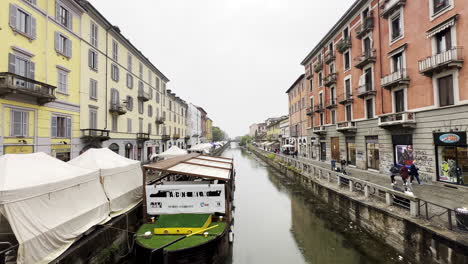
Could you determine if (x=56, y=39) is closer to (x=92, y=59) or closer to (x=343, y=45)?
(x=92, y=59)

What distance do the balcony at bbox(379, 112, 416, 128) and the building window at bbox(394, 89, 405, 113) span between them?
0.78m

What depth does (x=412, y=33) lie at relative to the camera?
13.0 m

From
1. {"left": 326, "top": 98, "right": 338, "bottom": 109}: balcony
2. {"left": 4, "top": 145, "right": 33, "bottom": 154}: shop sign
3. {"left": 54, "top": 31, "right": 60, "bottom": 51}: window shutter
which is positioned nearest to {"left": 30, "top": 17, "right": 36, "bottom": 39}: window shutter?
{"left": 54, "top": 31, "right": 60, "bottom": 51}: window shutter

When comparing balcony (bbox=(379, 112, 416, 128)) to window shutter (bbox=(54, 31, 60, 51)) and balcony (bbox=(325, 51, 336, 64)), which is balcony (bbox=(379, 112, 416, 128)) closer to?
balcony (bbox=(325, 51, 336, 64))

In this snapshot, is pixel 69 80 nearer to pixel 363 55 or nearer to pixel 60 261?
pixel 60 261

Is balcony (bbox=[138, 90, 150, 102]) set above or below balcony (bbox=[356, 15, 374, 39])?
below

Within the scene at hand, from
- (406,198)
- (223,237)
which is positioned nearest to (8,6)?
(223,237)

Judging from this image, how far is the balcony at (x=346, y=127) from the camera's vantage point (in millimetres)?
18925

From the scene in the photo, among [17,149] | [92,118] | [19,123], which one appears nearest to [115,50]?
[92,118]

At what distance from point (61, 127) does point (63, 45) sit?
236 inches

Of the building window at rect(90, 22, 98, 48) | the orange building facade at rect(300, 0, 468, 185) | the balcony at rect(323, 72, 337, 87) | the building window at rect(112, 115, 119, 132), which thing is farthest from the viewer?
the balcony at rect(323, 72, 337, 87)

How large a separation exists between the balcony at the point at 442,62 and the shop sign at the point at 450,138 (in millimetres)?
3497

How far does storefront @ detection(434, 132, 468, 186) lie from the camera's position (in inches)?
410

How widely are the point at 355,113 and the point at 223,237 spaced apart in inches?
704
